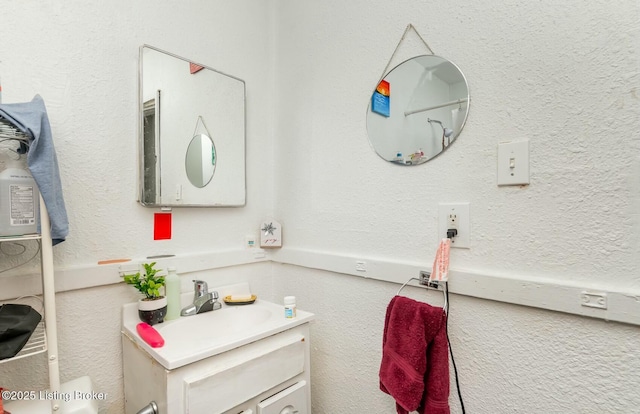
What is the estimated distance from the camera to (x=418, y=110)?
40.9 inches

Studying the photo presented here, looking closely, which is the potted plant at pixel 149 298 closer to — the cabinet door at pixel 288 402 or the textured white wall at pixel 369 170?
the textured white wall at pixel 369 170

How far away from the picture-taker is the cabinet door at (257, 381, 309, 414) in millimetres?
951

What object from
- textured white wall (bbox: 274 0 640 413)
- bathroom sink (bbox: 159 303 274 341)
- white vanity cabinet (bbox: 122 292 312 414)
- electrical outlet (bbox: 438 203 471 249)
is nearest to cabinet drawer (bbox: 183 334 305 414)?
white vanity cabinet (bbox: 122 292 312 414)

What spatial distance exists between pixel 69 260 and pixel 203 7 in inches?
43.9

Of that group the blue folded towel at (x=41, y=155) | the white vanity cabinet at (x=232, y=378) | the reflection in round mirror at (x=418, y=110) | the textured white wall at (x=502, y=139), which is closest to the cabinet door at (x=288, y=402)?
the white vanity cabinet at (x=232, y=378)

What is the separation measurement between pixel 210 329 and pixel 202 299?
0.12 m

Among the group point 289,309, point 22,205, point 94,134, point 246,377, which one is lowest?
point 246,377

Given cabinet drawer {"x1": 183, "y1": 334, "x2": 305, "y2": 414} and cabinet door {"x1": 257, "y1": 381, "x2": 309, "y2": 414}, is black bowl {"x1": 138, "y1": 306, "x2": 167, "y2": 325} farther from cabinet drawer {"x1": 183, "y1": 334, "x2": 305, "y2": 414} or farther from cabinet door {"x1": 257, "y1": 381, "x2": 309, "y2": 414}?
cabinet door {"x1": 257, "y1": 381, "x2": 309, "y2": 414}

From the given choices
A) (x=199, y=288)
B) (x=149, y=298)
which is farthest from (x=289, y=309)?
(x=149, y=298)

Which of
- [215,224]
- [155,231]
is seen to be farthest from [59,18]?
[215,224]

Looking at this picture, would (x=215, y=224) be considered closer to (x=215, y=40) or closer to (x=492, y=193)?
(x=215, y=40)

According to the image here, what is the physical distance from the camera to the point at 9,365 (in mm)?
866

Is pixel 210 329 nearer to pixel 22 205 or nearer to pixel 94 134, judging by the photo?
pixel 22 205

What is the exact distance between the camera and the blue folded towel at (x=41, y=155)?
2.38ft
